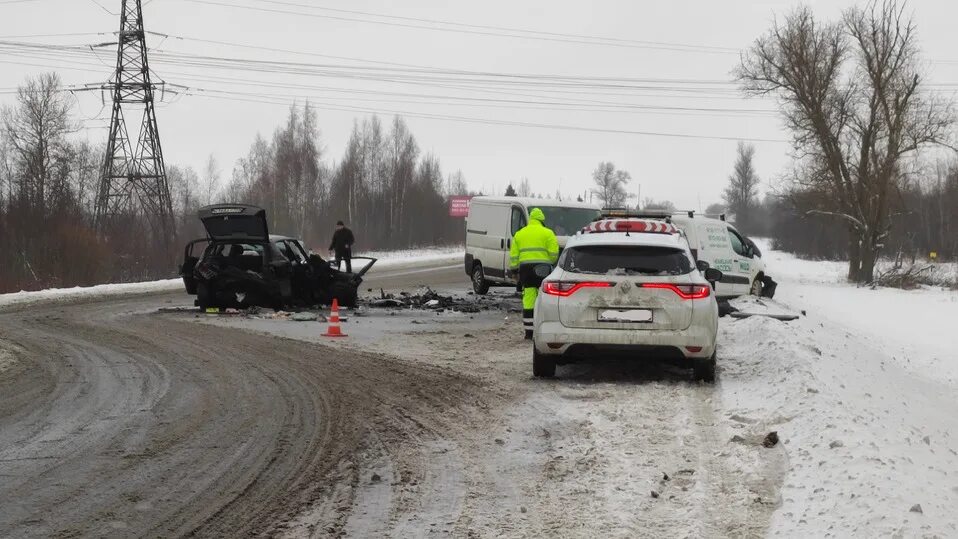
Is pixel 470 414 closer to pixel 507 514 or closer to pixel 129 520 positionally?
pixel 507 514

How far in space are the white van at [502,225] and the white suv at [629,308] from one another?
10547mm

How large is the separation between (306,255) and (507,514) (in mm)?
13709

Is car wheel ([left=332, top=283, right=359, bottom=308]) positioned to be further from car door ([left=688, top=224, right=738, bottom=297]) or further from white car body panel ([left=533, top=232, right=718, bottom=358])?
white car body panel ([left=533, top=232, right=718, bottom=358])

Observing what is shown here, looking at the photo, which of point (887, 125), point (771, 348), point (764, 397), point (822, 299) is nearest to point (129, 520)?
point (764, 397)

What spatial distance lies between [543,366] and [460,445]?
117 inches

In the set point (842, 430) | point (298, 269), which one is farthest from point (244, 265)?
point (842, 430)

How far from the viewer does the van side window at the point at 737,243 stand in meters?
20.3

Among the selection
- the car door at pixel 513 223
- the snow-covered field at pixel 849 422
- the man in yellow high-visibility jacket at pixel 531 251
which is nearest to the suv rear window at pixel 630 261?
the snow-covered field at pixel 849 422

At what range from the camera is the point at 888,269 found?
1430 inches

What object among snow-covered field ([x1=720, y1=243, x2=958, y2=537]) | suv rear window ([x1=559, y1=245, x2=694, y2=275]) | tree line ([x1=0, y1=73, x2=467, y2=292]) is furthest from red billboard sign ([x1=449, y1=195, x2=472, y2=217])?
suv rear window ([x1=559, y1=245, x2=694, y2=275])

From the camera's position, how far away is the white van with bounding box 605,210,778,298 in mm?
19734

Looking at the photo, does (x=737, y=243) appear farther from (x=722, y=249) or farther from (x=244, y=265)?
(x=244, y=265)

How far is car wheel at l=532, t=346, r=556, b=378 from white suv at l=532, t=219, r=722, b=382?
0.03 m

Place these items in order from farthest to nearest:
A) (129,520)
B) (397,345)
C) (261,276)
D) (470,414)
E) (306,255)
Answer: (306,255)
(261,276)
(397,345)
(470,414)
(129,520)
